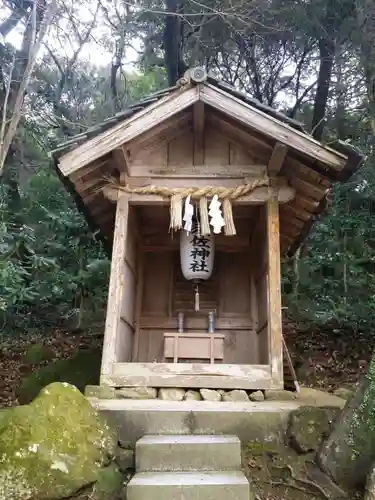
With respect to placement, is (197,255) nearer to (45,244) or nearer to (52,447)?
(52,447)

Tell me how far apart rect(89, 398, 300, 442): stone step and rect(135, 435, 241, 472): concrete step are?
586 mm

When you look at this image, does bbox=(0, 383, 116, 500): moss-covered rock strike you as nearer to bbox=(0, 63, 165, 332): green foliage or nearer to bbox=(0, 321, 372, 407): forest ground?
bbox=(0, 321, 372, 407): forest ground

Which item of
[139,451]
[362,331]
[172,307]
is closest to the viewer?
[139,451]

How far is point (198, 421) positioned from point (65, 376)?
4.04m

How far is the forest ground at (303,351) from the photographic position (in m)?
8.62

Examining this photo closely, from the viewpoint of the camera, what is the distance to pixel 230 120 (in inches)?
252

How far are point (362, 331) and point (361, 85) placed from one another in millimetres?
6867

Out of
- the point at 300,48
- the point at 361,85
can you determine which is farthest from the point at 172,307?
the point at 300,48

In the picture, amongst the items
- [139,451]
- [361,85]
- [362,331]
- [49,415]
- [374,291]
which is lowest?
[139,451]

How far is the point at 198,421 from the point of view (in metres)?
4.48

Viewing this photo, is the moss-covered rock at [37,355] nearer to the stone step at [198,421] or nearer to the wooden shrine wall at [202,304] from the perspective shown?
the wooden shrine wall at [202,304]

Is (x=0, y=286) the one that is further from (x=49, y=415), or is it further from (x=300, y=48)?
(x=300, y=48)

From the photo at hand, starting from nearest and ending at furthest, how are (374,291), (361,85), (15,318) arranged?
(374,291) < (15,318) < (361,85)

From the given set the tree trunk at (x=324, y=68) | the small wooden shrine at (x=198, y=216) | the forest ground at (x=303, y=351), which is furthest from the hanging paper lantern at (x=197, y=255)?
the tree trunk at (x=324, y=68)
